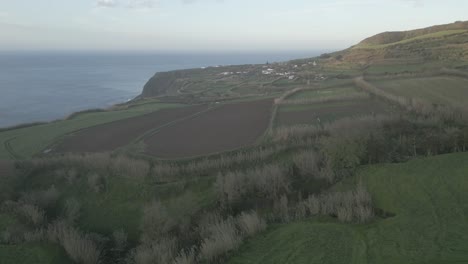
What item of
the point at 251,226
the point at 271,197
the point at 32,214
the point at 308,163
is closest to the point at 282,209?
the point at 271,197

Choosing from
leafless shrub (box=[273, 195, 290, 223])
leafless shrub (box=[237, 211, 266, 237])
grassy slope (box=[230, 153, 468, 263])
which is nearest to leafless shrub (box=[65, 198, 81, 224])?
leafless shrub (box=[273, 195, 290, 223])

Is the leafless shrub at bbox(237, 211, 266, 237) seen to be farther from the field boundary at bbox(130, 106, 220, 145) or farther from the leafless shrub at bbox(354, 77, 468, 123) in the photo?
the field boundary at bbox(130, 106, 220, 145)

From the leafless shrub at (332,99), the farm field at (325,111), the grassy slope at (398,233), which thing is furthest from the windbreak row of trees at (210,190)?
the leafless shrub at (332,99)

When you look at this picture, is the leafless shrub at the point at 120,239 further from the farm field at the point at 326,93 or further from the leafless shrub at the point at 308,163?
the farm field at the point at 326,93

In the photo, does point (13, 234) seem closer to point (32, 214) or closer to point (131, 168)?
point (32, 214)

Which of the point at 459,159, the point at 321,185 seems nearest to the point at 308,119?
the point at 321,185
